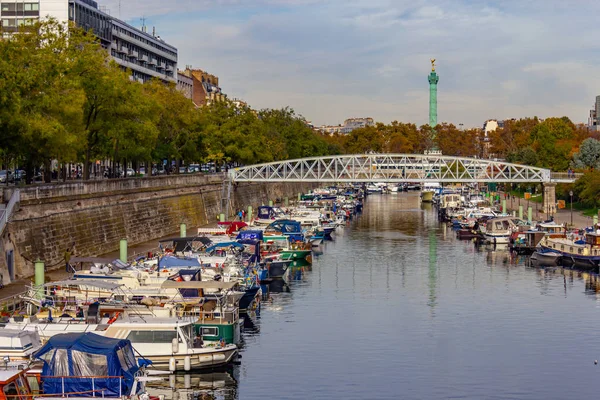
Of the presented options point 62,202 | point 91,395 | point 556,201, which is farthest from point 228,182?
point 91,395

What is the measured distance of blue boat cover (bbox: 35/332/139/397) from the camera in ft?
95.9

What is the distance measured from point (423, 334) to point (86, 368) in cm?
2006

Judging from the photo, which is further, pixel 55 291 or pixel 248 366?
pixel 55 291

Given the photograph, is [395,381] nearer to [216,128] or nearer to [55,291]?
[55,291]

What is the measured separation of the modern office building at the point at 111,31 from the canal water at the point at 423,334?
39424 millimetres

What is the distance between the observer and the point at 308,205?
114 m

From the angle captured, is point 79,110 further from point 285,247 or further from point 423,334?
point 423,334

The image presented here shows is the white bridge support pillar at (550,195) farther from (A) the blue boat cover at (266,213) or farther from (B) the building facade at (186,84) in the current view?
(B) the building facade at (186,84)

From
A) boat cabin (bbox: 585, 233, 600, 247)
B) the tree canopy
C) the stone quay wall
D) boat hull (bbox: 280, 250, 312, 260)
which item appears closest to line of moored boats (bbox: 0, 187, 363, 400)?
the stone quay wall

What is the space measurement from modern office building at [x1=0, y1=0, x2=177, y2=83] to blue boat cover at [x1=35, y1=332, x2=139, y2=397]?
2388 inches

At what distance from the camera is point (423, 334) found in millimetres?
45594

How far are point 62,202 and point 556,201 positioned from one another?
74.6m

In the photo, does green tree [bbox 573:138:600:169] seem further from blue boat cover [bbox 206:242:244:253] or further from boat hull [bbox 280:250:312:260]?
blue boat cover [bbox 206:242:244:253]

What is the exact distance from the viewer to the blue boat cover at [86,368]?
29219 mm
